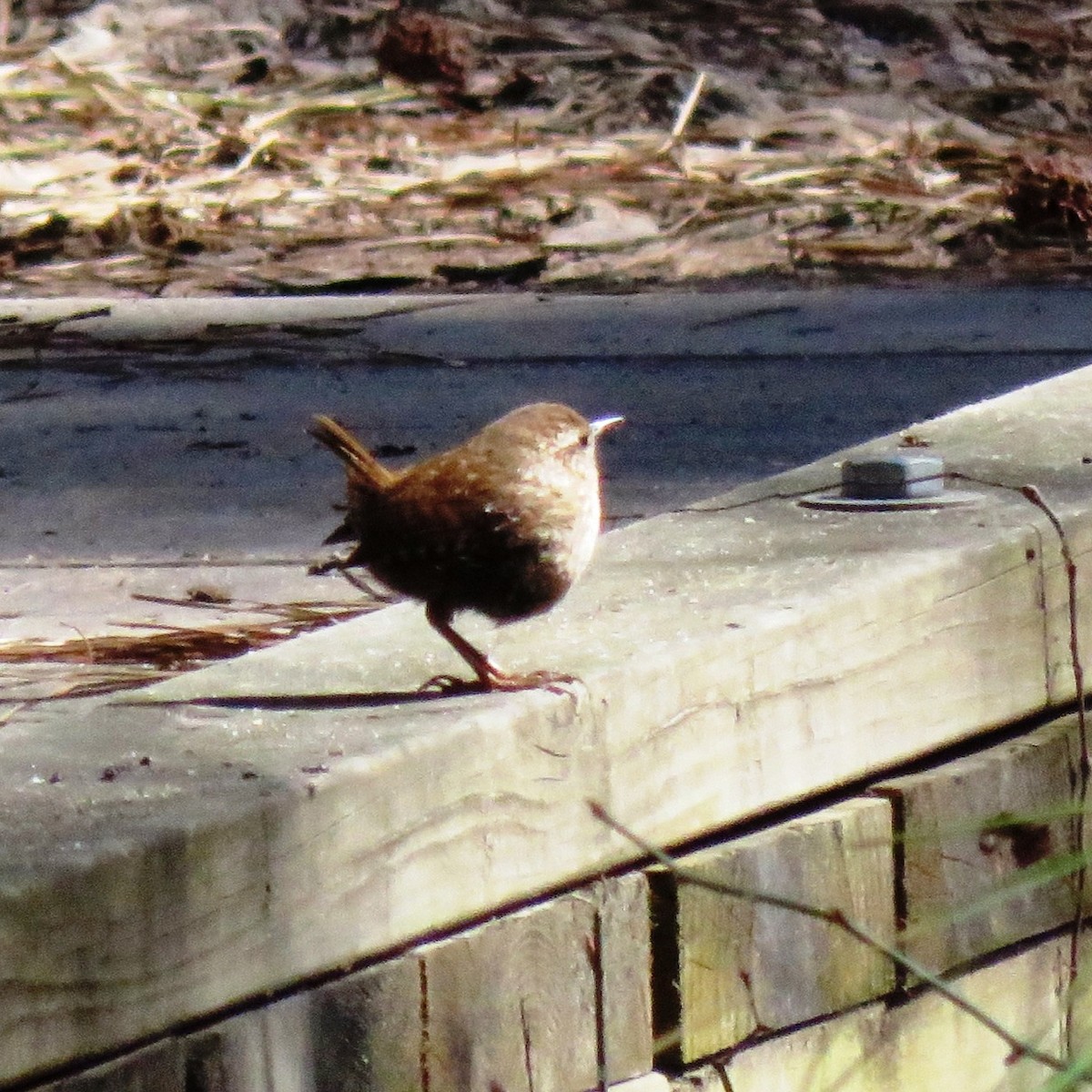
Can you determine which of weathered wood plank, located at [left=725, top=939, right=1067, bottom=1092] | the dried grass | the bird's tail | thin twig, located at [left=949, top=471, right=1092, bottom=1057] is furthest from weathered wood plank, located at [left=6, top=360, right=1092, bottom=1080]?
the dried grass

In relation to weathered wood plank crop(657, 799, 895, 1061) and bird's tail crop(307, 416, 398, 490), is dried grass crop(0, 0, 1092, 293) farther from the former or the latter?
weathered wood plank crop(657, 799, 895, 1061)

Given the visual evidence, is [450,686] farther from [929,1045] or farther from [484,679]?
[929,1045]

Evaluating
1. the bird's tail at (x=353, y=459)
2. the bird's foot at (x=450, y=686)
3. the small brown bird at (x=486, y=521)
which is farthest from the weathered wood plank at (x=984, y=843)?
the bird's tail at (x=353, y=459)

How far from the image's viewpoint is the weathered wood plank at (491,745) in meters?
2.21

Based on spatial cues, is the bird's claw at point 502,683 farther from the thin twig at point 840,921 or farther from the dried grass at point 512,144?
the dried grass at point 512,144

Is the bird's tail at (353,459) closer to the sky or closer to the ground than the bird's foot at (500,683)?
closer to the sky

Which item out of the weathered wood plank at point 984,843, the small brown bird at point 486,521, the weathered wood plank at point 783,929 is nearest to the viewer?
the weathered wood plank at point 783,929

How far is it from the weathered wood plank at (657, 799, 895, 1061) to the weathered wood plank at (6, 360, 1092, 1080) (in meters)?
0.06

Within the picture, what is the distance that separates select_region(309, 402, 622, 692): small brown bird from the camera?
120 inches

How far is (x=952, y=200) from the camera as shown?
8.55m

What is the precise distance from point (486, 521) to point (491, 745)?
0.59 meters

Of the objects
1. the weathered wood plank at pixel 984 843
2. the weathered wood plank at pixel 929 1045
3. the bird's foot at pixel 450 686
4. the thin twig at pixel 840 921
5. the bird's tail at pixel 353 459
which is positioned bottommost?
the weathered wood plank at pixel 929 1045

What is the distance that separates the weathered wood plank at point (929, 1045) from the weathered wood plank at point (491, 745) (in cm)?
35

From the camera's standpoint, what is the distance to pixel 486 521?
313 centimetres
